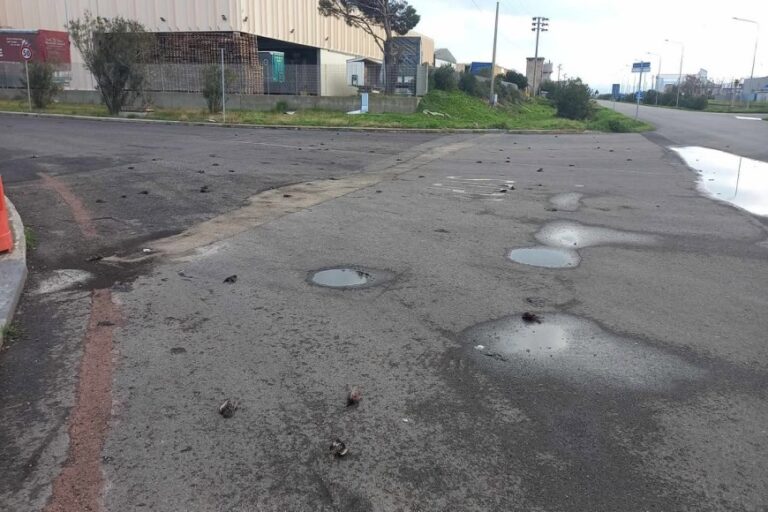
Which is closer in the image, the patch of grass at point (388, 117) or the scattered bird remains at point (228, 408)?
the scattered bird remains at point (228, 408)

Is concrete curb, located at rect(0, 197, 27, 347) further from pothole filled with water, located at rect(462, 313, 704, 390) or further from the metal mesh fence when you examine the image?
the metal mesh fence

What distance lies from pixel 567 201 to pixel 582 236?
9.33 feet

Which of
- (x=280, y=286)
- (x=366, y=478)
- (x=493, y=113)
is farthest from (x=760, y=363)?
(x=493, y=113)

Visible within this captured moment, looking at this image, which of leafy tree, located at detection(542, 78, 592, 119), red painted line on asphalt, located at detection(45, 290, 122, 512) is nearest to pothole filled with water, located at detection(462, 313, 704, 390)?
red painted line on asphalt, located at detection(45, 290, 122, 512)

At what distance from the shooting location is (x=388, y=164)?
1623 centimetres

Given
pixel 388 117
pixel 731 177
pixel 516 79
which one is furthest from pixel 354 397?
pixel 516 79

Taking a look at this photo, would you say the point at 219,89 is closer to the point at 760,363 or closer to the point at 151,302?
the point at 151,302

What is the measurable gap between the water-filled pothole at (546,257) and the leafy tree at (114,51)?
27048 millimetres

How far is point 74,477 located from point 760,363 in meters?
4.54

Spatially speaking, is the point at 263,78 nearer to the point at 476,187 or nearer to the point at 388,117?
the point at 388,117

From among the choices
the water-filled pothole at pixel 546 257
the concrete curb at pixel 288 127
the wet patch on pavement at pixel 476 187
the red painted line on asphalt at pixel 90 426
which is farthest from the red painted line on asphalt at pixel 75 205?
the concrete curb at pixel 288 127

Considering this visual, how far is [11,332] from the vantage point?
4.86 m

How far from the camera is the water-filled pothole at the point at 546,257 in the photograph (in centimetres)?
712

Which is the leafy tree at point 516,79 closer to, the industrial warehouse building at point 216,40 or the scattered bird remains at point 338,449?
the industrial warehouse building at point 216,40
